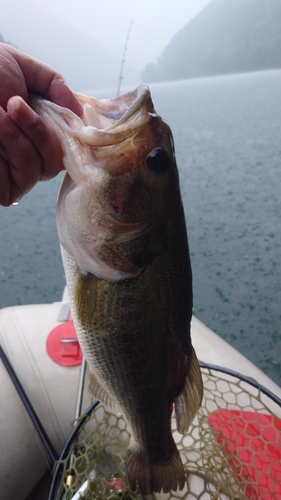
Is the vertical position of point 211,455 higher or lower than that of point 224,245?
lower

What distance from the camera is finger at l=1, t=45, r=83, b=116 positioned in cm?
99

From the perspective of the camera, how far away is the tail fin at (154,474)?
1.42m

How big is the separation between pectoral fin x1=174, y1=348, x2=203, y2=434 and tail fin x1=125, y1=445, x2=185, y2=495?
185 millimetres

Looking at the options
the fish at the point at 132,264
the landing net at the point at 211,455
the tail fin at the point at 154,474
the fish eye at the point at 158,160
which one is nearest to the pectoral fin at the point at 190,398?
the fish at the point at 132,264

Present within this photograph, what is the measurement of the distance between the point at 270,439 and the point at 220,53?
1738 inches

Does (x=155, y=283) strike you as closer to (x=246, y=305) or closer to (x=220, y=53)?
(x=246, y=305)

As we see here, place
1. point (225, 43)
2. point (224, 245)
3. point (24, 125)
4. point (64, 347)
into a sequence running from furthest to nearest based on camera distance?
point (225, 43) < point (224, 245) < point (64, 347) < point (24, 125)

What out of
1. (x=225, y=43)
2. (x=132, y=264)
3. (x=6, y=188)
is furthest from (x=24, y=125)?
(x=225, y=43)

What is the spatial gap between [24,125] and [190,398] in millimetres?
1163

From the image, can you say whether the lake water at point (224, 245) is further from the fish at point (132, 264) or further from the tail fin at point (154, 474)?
the fish at point (132, 264)

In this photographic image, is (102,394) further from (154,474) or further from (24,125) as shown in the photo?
(24,125)

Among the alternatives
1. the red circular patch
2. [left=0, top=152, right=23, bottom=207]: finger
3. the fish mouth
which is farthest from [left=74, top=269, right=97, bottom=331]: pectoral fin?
the red circular patch

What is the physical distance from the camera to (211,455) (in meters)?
1.67

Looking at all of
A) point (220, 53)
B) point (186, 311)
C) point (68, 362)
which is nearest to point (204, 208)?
point (68, 362)
